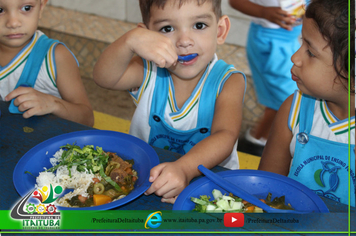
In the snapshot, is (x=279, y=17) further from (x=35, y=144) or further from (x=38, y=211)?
(x=38, y=211)

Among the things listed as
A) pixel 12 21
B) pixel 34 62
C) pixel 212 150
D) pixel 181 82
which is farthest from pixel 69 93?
→ pixel 212 150

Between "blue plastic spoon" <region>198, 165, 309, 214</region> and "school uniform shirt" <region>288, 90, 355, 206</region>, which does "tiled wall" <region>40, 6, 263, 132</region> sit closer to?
"school uniform shirt" <region>288, 90, 355, 206</region>

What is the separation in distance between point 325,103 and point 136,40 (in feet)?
1.75

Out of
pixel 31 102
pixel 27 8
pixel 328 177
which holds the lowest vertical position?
pixel 328 177

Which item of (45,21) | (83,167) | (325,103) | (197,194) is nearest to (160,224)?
(197,194)

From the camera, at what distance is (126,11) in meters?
3.40

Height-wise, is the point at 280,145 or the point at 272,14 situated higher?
the point at 272,14

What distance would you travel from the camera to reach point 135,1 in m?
3.34

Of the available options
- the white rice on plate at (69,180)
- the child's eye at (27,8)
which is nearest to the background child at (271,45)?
the child's eye at (27,8)

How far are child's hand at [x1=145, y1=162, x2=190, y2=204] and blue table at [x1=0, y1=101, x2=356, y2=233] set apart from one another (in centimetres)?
2

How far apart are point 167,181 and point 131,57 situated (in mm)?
431

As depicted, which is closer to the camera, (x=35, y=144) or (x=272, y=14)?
(x=35, y=144)

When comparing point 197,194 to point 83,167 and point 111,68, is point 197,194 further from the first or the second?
point 111,68

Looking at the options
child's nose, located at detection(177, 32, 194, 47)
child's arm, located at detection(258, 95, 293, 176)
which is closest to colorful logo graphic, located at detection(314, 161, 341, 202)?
child's arm, located at detection(258, 95, 293, 176)
